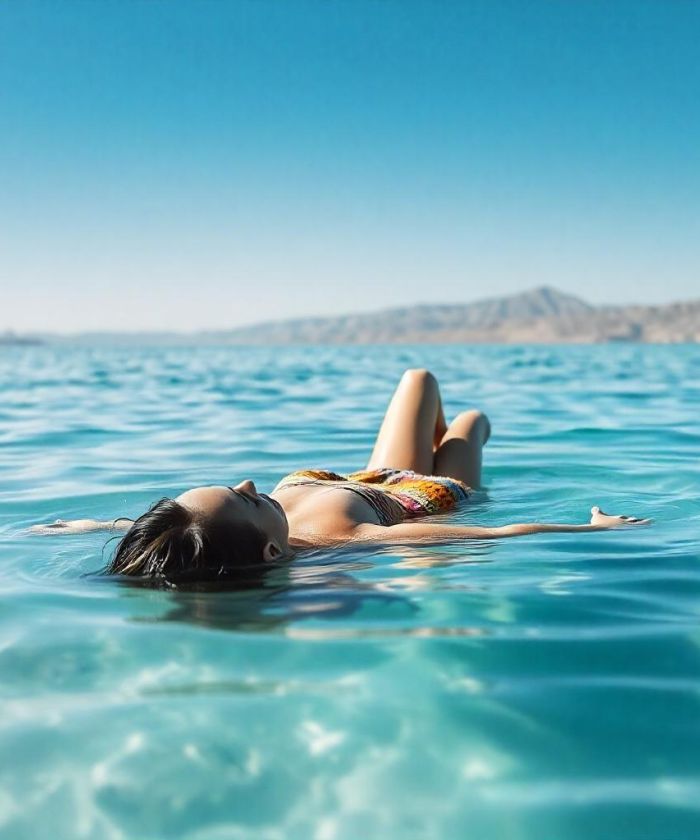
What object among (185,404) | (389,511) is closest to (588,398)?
(185,404)

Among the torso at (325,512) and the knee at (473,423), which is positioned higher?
the knee at (473,423)

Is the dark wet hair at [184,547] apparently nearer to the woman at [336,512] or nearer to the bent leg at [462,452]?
the woman at [336,512]

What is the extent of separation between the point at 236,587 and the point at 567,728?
155 cm

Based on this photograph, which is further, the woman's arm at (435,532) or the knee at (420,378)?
the knee at (420,378)

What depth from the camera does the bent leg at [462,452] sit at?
6039 mm

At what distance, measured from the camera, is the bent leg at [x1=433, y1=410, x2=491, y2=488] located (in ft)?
19.8

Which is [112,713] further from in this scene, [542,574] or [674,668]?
[542,574]

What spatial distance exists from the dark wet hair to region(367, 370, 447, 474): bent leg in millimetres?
2378

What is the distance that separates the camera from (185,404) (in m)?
13.8

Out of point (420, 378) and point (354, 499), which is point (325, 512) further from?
point (420, 378)

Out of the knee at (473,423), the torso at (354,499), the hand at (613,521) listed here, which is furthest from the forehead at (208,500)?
the knee at (473,423)

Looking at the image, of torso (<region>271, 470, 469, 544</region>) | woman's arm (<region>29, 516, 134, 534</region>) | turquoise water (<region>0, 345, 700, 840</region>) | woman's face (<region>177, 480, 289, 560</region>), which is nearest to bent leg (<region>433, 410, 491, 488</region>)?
torso (<region>271, 470, 469, 544</region>)

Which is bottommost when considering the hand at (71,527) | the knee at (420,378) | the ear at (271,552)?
the hand at (71,527)

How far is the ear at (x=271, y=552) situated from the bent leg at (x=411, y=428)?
2131 mm
